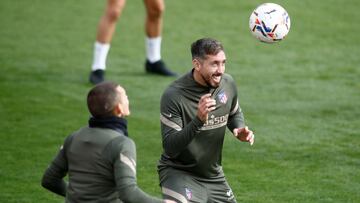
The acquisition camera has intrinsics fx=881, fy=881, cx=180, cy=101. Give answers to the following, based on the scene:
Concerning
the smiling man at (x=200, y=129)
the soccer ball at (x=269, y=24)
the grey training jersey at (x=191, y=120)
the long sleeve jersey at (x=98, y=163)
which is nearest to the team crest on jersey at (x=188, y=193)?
the smiling man at (x=200, y=129)

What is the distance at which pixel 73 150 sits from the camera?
6.07 metres

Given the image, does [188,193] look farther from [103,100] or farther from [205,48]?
[103,100]

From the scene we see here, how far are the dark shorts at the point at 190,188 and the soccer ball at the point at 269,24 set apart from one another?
2.07m

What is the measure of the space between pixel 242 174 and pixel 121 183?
12.9 feet

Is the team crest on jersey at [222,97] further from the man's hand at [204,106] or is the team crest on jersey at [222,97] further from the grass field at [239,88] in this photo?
the grass field at [239,88]

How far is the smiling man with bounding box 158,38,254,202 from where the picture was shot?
23.8 ft

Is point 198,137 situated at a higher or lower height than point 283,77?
higher

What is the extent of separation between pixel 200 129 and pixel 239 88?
235 inches

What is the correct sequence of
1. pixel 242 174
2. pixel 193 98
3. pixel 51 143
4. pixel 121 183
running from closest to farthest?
pixel 121 183 < pixel 193 98 < pixel 242 174 < pixel 51 143

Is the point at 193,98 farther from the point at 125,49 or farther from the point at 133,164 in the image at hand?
the point at 125,49

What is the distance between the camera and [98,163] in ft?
19.6

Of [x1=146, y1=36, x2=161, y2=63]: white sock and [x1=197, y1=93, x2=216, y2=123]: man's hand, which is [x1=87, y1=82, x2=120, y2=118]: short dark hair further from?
[x1=146, y1=36, x2=161, y2=63]: white sock

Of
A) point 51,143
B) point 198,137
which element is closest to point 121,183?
point 198,137

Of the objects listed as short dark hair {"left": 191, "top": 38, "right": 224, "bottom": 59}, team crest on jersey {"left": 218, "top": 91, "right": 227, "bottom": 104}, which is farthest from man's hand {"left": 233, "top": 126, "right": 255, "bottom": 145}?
short dark hair {"left": 191, "top": 38, "right": 224, "bottom": 59}
